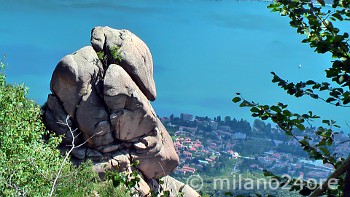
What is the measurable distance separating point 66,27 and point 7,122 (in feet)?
177

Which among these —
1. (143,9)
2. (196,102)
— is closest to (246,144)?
(196,102)

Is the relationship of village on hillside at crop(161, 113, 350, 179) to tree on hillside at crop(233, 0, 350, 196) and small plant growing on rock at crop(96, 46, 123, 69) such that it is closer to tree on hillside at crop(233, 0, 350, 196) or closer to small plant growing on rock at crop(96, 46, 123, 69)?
small plant growing on rock at crop(96, 46, 123, 69)

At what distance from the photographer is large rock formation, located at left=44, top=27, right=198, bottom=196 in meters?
15.5

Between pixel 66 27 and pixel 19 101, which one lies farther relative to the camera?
pixel 66 27

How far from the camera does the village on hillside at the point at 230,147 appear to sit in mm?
27234

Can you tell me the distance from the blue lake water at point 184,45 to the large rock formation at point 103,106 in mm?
29544

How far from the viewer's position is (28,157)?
943 cm

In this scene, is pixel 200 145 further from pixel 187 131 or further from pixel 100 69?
pixel 100 69

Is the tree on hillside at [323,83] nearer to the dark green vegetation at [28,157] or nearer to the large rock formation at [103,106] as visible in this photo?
the dark green vegetation at [28,157]

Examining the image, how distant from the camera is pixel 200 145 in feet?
100
